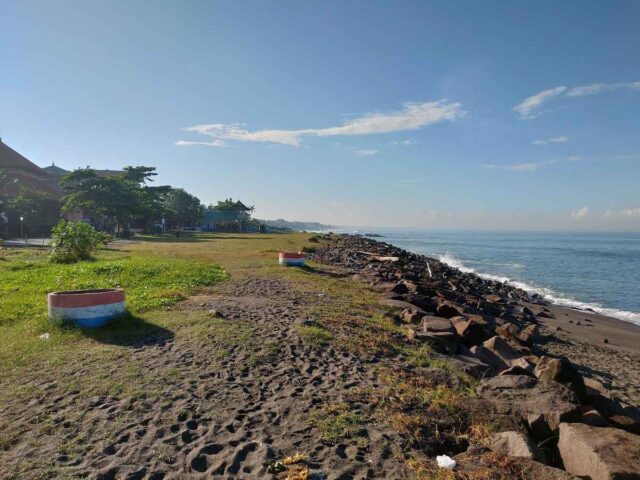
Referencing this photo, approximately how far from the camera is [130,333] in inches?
301

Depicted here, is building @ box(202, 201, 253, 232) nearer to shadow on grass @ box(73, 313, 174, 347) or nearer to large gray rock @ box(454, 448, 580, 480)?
shadow on grass @ box(73, 313, 174, 347)

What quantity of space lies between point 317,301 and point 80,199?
1417 inches

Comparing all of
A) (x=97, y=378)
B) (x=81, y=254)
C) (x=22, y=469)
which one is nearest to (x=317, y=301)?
(x=97, y=378)

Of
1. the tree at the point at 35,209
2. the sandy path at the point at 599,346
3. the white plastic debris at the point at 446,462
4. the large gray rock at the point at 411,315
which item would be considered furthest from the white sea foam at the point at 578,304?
the tree at the point at 35,209

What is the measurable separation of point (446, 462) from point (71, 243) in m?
18.6

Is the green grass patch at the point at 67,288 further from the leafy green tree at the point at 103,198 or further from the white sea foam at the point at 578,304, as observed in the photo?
the leafy green tree at the point at 103,198

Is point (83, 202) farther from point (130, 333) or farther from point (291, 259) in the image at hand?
point (130, 333)

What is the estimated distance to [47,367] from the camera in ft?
19.9

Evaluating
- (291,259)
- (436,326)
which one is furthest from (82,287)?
(436,326)

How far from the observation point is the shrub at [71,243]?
699 inches

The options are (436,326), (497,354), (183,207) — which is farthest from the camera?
(183,207)

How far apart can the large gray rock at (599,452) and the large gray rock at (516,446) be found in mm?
308

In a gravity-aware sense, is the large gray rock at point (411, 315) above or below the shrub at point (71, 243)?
below

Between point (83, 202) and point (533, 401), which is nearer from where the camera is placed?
point (533, 401)
